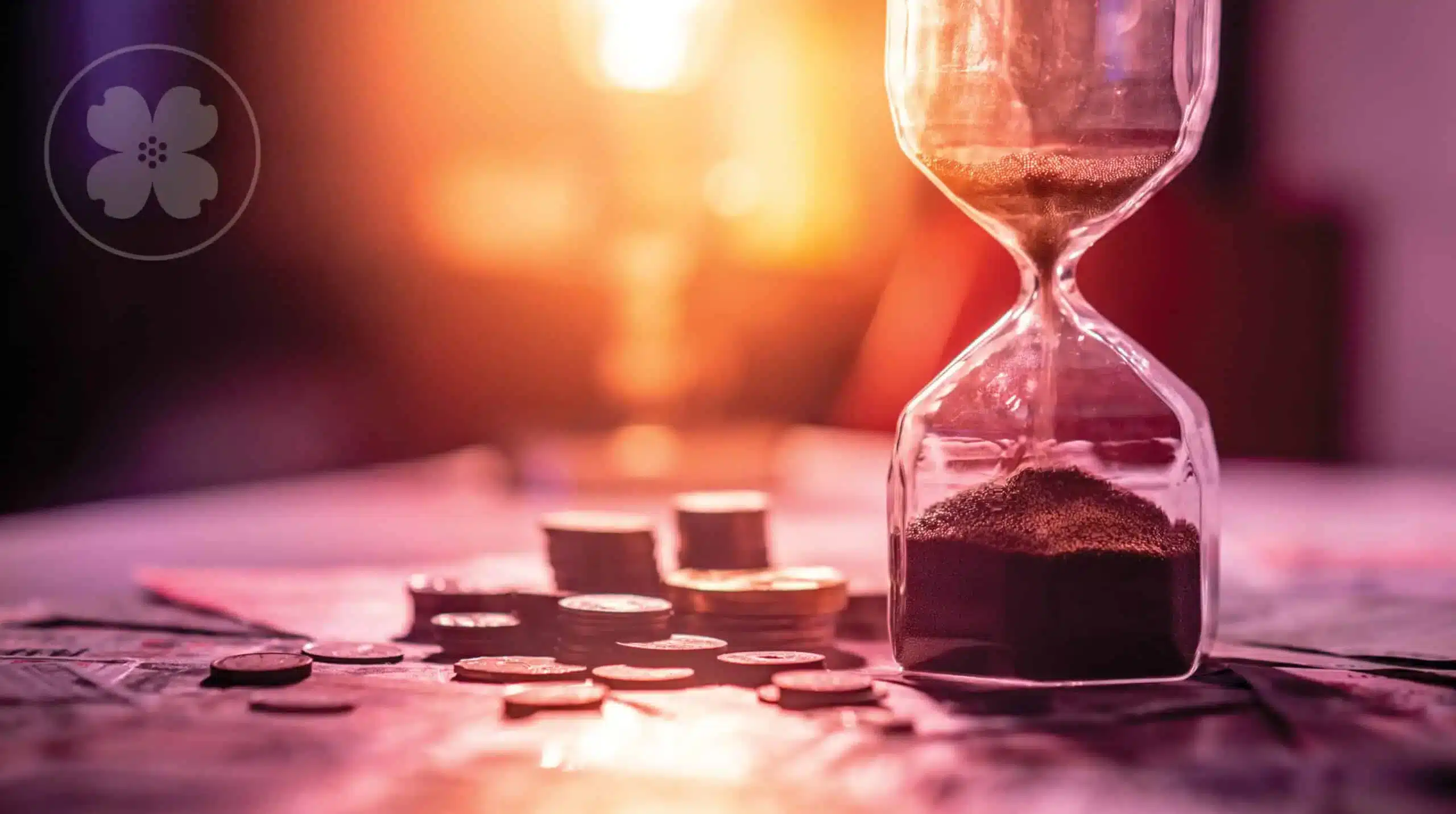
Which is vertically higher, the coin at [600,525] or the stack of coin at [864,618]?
the coin at [600,525]

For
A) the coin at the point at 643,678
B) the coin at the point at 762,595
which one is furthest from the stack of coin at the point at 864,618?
the coin at the point at 643,678

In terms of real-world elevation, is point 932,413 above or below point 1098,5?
below

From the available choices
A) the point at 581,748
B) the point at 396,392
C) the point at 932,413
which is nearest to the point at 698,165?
the point at 396,392

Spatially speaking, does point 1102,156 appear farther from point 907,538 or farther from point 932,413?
point 907,538

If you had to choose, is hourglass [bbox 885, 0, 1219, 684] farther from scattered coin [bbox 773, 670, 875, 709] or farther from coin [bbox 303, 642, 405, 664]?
coin [bbox 303, 642, 405, 664]

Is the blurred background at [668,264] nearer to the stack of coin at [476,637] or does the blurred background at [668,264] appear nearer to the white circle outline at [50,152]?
the white circle outline at [50,152]
